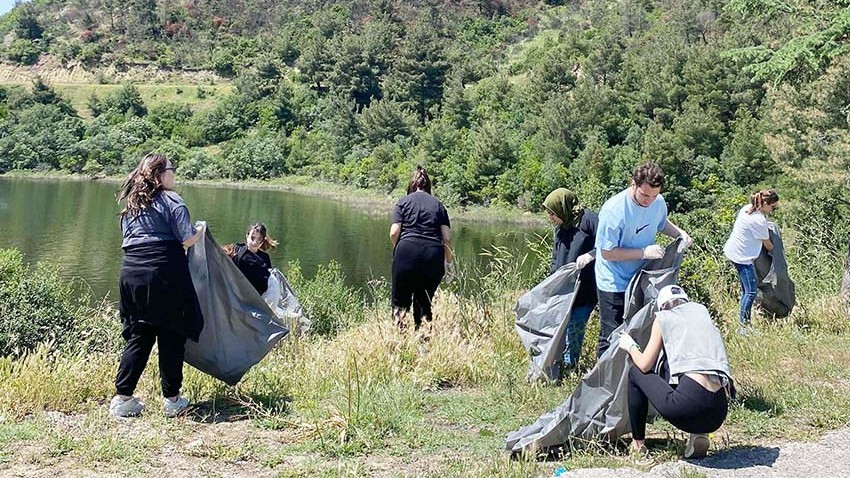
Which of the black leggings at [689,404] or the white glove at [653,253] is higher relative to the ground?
the white glove at [653,253]

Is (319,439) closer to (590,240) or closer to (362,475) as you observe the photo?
(362,475)

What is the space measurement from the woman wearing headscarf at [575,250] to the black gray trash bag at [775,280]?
Result: 96.6 inches

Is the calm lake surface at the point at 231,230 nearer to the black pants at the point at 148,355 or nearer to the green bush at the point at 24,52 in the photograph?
the black pants at the point at 148,355

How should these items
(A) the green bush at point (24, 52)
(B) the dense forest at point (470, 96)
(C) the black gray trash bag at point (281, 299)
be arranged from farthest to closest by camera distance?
(A) the green bush at point (24, 52)
(B) the dense forest at point (470, 96)
(C) the black gray trash bag at point (281, 299)

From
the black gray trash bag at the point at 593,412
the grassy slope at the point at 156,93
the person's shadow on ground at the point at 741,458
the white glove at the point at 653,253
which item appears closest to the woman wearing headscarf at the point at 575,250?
the white glove at the point at 653,253

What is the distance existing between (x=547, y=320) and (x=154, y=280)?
258cm

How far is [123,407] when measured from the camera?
159 inches

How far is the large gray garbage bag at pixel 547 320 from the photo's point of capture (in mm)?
4852

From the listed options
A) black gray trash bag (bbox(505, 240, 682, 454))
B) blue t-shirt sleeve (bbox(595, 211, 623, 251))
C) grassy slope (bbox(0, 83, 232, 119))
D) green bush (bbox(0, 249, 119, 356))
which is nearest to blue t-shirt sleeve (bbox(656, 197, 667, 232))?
blue t-shirt sleeve (bbox(595, 211, 623, 251))

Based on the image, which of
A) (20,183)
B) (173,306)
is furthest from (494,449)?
(20,183)

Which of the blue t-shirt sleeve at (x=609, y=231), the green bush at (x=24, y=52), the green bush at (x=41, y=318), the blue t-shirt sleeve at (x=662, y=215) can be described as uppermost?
the green bush at (x=24, y=52)

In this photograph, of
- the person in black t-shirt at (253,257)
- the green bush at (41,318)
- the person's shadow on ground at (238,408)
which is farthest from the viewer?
the green bush at (41,318)

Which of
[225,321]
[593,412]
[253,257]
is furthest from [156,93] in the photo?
[593,412]

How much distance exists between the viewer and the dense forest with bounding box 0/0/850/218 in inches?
1052
